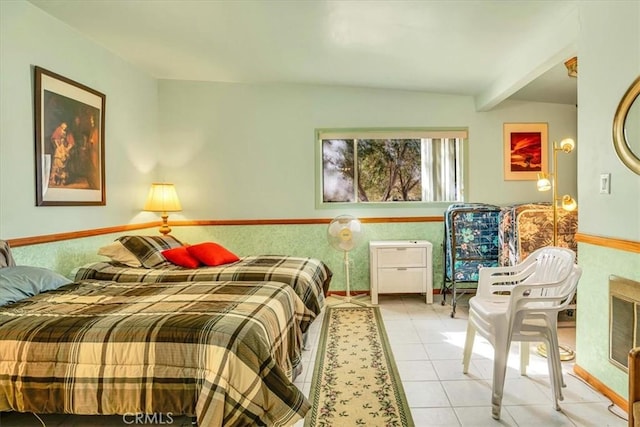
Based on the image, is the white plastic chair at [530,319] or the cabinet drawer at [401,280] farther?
the cabinet drawer at [401,280]

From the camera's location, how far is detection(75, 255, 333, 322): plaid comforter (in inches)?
98.7

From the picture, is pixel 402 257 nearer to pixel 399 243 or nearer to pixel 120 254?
pixel 399 243

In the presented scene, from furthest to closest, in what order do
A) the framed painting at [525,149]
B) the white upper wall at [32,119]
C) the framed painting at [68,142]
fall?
the framed painting at [525,149]
the framed painting at [68,142]
the white upper wall at [32,119]

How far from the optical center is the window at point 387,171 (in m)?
4.28

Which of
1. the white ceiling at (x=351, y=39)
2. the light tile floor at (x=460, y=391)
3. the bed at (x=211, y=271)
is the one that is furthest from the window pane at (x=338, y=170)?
the light tile floor at (x=460, y=391)

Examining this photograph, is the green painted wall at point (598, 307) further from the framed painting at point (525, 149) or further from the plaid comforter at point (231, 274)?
the framed painting at point (525, 149)

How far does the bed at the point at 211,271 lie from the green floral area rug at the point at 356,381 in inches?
14.4

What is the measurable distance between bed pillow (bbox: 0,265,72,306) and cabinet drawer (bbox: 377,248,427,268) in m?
2.77

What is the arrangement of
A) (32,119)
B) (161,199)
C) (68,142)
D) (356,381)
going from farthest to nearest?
(161,199)
(68,142)
(32,119)
(356,381)

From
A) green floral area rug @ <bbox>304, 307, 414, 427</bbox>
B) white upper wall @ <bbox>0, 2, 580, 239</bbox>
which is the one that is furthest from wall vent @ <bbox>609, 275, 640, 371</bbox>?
white upper wall @ <bbox>0, 2, 580, 239</bbox>

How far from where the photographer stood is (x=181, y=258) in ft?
9.48

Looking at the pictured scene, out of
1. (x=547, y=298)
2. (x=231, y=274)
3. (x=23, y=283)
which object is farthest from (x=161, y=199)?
(x=547, y=298)

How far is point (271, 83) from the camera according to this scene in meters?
4.14

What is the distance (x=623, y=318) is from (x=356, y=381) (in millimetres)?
1467
